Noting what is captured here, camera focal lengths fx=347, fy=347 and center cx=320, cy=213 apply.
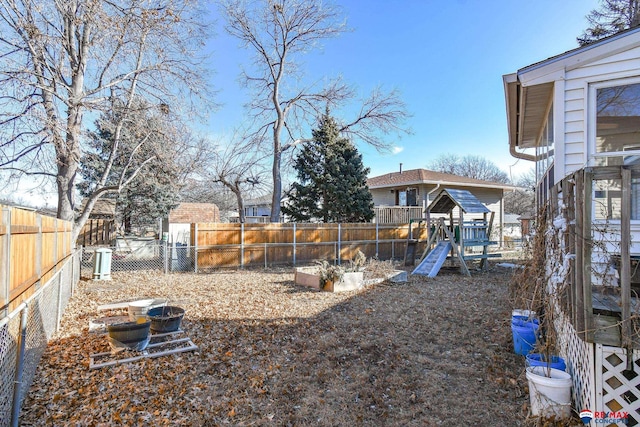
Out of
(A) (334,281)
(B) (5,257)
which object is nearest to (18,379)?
(B) (5,257)

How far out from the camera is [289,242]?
13.6 meters

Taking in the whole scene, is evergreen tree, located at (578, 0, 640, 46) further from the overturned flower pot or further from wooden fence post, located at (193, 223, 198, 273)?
wooden fence post, located at (193, 223, 198, 273)

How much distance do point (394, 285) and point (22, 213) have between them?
782 cm

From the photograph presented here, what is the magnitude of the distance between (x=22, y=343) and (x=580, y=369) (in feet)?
15.1

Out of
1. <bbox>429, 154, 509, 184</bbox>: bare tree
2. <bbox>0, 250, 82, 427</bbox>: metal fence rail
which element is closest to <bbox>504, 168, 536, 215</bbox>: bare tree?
<bbox>429, 154, 509, 184</bbox>: bare tree

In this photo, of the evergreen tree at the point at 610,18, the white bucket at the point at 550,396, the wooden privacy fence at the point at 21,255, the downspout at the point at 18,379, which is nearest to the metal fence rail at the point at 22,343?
the downspout at the point at 18,379

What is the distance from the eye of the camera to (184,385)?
145 inches

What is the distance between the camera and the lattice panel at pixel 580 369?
265 centimetres

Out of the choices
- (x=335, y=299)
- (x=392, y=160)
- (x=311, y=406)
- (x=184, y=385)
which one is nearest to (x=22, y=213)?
(x=184, y=385)

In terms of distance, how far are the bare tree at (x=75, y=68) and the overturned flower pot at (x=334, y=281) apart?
7022 millimetres

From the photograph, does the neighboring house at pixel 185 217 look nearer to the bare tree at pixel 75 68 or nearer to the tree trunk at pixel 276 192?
the tree trunk at pixel 276 192

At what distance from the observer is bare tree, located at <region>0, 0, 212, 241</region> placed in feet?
27.1

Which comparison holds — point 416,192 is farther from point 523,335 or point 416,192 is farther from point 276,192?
point 523,335

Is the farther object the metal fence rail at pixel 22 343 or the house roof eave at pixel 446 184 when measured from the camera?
the house roof eave at pixel 446 184
